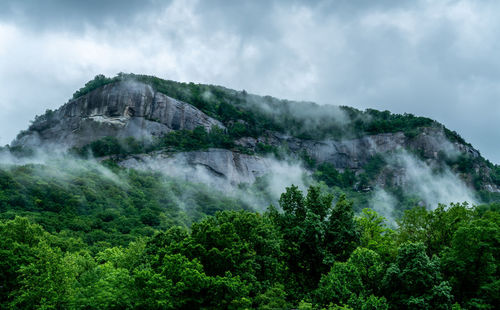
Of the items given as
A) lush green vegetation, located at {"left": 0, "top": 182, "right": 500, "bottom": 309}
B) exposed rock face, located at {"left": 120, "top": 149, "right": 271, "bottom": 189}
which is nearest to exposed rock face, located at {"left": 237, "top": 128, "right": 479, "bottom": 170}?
exposed rock face, located at {"left": 120, "top": 149, "right": 271, "bottom": 189}

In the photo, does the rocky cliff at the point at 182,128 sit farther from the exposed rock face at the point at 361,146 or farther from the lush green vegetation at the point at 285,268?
the lush green vegetation at the point at 285,268

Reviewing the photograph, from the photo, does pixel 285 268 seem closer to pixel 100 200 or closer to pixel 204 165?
pixel 100 200

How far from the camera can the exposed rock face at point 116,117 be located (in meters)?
155

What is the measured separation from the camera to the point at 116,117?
156625 mm

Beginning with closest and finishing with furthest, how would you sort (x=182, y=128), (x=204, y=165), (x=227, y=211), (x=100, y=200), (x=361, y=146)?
(x=227, y=211) < (x=100, y=200) < (x=204, y=165) < (x=182, y=128) < (x=361, y=146)

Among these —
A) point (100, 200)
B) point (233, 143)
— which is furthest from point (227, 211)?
point (233, 143)

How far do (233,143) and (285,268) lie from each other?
4932 inches

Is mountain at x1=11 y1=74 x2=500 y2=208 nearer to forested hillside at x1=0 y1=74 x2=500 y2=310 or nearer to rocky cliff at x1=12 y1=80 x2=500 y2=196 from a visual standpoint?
rocky cliff at x1=12 y1=80 x2=500 y2=196

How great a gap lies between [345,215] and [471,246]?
41.1 ft

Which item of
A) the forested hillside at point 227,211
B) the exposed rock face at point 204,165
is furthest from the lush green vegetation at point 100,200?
the exposed rock face at point 204,165

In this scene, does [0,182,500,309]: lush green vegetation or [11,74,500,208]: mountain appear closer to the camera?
[0,182,500,309]: lush green vegetation

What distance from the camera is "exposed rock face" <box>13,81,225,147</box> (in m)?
155

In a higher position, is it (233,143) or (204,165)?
(233,143)

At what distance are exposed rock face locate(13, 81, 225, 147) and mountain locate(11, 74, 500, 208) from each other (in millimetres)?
363
